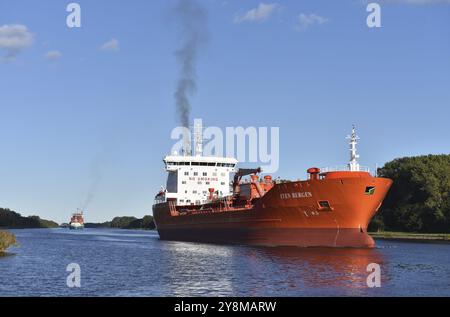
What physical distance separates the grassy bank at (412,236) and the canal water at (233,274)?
105 ft

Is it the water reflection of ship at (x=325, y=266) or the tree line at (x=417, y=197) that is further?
the tree line at (x=417, y=197)

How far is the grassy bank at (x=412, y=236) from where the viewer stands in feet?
261

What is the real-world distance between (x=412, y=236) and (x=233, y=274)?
55.8 m

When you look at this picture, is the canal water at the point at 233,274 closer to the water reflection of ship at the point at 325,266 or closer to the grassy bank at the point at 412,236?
the water reflection of ship at the point at 325,266

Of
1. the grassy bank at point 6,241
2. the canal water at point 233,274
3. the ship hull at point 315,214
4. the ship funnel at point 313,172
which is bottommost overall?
the canal water at point 233,274

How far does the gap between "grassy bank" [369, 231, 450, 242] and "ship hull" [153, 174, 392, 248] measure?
31486mm

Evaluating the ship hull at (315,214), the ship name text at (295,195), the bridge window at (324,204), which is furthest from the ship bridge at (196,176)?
the bridge window at (324,204)

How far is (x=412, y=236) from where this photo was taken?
84312 millimetres

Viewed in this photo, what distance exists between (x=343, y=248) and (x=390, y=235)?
4306 cm

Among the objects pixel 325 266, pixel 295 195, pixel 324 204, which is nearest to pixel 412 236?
pixel 295 195
